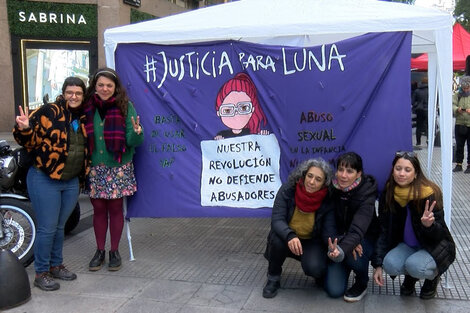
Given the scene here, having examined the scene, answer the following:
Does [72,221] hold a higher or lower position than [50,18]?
lower

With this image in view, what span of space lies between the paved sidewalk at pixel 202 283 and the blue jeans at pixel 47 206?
0.32 metres

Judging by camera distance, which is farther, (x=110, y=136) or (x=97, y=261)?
(x=97, y=261)

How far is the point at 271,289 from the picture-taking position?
3.71 metres

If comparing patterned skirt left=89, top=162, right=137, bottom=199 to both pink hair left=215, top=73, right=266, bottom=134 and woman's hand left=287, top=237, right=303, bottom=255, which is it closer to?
pink hair left=215, top=73, right=266, bottom=134

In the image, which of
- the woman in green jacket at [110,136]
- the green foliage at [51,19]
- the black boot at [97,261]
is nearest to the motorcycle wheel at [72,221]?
the black boot at [97,261]

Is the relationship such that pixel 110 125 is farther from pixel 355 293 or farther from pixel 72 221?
pixel 355 293

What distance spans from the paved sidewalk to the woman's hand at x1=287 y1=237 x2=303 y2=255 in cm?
44

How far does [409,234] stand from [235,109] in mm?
1806

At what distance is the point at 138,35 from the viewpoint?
427cm

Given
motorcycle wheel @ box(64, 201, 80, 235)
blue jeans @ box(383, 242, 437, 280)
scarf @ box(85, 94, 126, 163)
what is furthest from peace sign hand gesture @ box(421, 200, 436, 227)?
motorcycle wheel @ box(64, 201, 80, 235)

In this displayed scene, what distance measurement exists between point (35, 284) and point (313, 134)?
2678mm

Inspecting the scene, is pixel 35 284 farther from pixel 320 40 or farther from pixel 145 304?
pixel 320 40

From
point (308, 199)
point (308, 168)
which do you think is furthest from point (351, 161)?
point (308, 199)

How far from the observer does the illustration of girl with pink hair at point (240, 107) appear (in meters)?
4.24
